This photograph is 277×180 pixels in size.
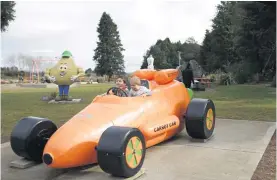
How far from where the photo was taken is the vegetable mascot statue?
1619 centimetres

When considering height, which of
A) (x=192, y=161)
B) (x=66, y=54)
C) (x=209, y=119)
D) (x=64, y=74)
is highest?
(x=66, y=54)

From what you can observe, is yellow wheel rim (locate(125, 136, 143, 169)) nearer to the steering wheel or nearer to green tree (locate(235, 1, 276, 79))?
the steering wheel

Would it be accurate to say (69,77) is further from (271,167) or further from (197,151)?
(271,167)

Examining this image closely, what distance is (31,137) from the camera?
16.9 ft

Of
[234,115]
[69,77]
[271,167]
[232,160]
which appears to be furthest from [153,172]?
[69,77]

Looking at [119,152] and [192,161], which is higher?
[119,152]

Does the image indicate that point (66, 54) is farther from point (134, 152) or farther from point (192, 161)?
point (134, 152)

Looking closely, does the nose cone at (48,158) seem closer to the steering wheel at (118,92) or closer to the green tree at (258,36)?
the steering wheel at (118,92)

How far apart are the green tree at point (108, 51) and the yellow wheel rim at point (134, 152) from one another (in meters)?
53.5

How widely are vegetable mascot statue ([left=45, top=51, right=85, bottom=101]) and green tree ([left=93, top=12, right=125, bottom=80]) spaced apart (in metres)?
40.9

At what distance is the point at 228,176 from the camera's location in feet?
15.3

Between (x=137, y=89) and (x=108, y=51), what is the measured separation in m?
52.5

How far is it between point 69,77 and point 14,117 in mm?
5758

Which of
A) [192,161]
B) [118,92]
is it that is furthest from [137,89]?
[192,161]
